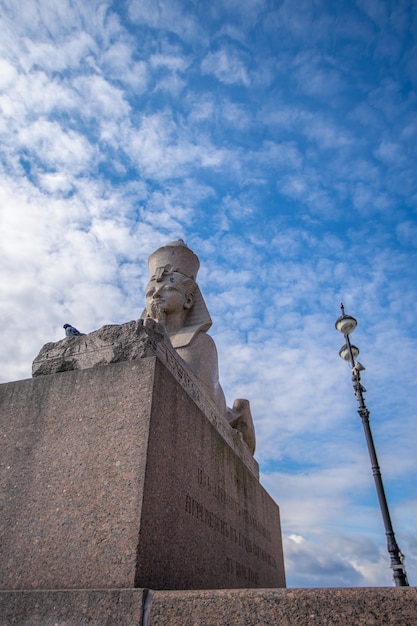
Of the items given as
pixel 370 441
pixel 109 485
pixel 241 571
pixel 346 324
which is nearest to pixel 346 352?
pixel 346 324

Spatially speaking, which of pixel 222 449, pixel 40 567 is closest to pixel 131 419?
pixel 40 567

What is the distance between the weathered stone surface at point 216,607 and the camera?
178 cm

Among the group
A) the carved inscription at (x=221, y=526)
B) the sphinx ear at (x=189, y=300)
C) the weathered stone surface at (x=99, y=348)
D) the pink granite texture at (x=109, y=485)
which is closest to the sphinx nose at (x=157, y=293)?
the sphinx ear at (x=189, y=300)

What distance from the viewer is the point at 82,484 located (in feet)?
9.17

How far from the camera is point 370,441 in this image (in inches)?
320

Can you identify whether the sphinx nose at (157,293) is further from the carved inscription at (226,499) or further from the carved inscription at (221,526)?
the carved inscription at (221,526)

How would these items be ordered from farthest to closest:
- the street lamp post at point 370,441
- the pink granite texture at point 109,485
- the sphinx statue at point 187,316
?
1. the street lamp post at point 370,441
2. the sphinx statue at point 187,316
3. the pink granite texture at point 109,485

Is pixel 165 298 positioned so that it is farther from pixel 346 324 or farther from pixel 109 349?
pixel 346 324

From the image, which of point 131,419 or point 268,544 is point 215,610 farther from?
point 268,544

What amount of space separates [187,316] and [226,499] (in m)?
2.38

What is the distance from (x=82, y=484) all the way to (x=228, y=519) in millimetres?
1740

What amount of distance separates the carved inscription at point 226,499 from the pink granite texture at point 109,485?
22 mm

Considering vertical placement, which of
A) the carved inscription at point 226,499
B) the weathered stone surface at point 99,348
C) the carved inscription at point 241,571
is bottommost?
the carved inscription at point 241,571

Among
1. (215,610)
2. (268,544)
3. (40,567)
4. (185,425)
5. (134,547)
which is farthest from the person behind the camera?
(268,544)
